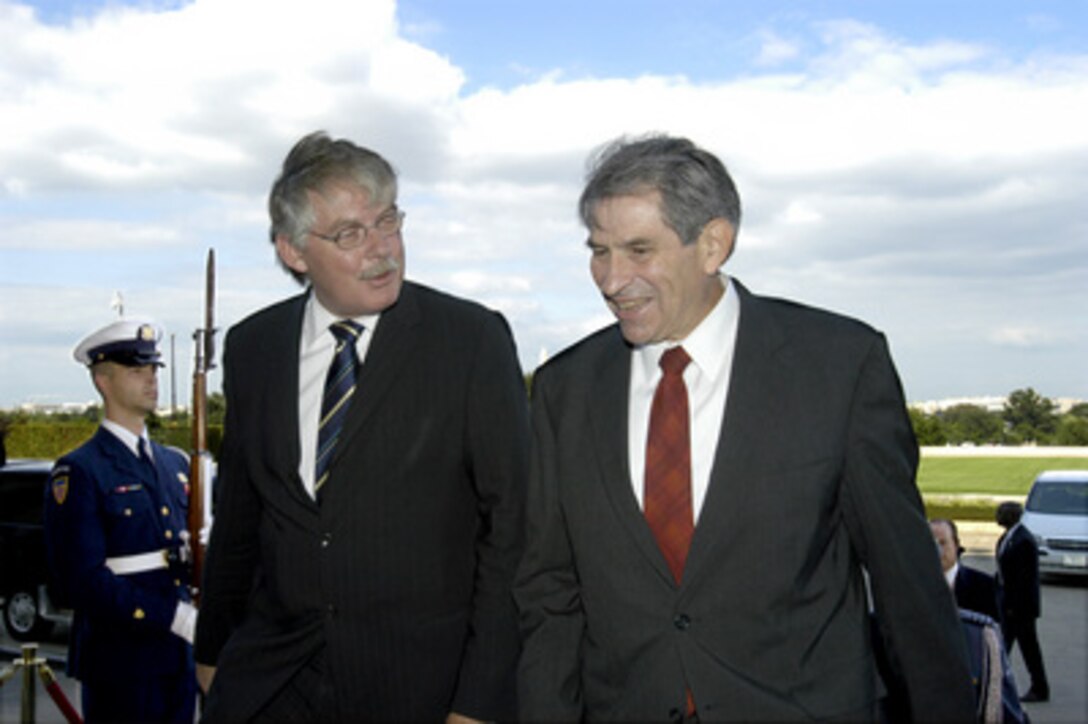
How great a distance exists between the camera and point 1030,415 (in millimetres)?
72750

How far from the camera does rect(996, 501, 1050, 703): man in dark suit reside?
10930mm

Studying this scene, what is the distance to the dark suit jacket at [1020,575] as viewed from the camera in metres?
11.0

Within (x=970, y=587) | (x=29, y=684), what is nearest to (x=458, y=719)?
(x=29, y=684)

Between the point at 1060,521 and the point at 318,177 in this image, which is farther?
the point at 1060,521

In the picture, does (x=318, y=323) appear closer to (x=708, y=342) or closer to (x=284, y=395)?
(x=284, y=395)

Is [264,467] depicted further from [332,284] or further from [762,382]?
[762,382]

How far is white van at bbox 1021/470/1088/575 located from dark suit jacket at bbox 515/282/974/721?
17298 mm

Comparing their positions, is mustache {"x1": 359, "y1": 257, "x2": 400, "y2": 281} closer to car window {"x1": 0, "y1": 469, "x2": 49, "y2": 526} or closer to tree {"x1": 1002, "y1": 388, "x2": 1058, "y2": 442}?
car window {"x1": 0, "y1": 469, "x2": 49, "y2": 526}

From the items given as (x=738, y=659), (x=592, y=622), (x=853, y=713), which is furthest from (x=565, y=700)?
(x=853, y=713)

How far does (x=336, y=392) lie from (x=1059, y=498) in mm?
18095

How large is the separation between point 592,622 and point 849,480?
2.14 feet

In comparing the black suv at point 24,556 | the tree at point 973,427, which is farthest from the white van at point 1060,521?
the tree at point 973,427

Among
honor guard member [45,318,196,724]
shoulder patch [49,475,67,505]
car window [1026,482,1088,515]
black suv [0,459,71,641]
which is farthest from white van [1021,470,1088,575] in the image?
shoulder patch [49,475,67,505]

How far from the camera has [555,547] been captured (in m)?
3.03
